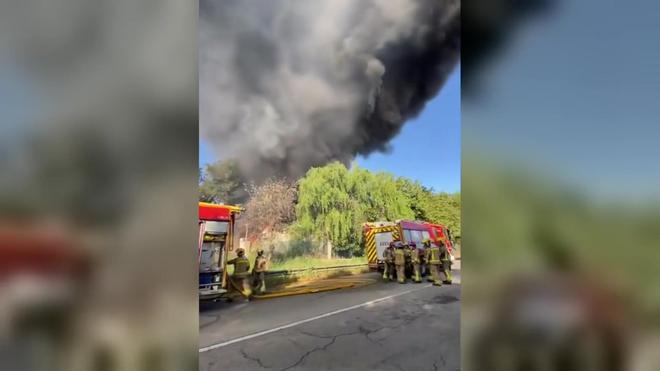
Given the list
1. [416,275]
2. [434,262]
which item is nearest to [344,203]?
[416,275]

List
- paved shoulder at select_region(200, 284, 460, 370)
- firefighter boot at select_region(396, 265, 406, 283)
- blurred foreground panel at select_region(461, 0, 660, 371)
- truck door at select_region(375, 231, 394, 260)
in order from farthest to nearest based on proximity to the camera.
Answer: truck door at select_region(375, 231, 394, 260) < firefighter boot at select_region(396, 265, 406, 283) < paved shoulder at select_region(200, 284, 460, 370) < blurred foreground panel at select_region(461, 0, 660, 371)

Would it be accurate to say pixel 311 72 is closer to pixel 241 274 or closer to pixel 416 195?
pixel 241 274

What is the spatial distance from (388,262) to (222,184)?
389 centimetres

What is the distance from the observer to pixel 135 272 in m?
1.71

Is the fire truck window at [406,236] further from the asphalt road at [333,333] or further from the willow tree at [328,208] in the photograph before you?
the asphalt road at [333,333]

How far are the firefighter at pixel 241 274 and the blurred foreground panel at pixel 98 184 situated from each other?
3969 mm

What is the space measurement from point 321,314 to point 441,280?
344 centimetres

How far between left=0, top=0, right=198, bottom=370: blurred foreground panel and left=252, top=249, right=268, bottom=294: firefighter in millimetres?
4300

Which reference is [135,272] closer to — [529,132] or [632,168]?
[529,132]

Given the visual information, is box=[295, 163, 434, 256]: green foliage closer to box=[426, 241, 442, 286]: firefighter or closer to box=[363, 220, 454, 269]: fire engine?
box=[363, 220, 454, 269]: fire engine

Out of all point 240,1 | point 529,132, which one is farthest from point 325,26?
point 529,132

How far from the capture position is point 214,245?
5.41 m

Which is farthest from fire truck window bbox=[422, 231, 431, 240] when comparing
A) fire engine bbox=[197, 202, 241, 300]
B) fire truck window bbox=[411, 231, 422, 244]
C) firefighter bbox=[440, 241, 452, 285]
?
fire engine bbox=[197, 202, 241, 300]

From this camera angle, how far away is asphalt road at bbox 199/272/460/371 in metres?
3.26
